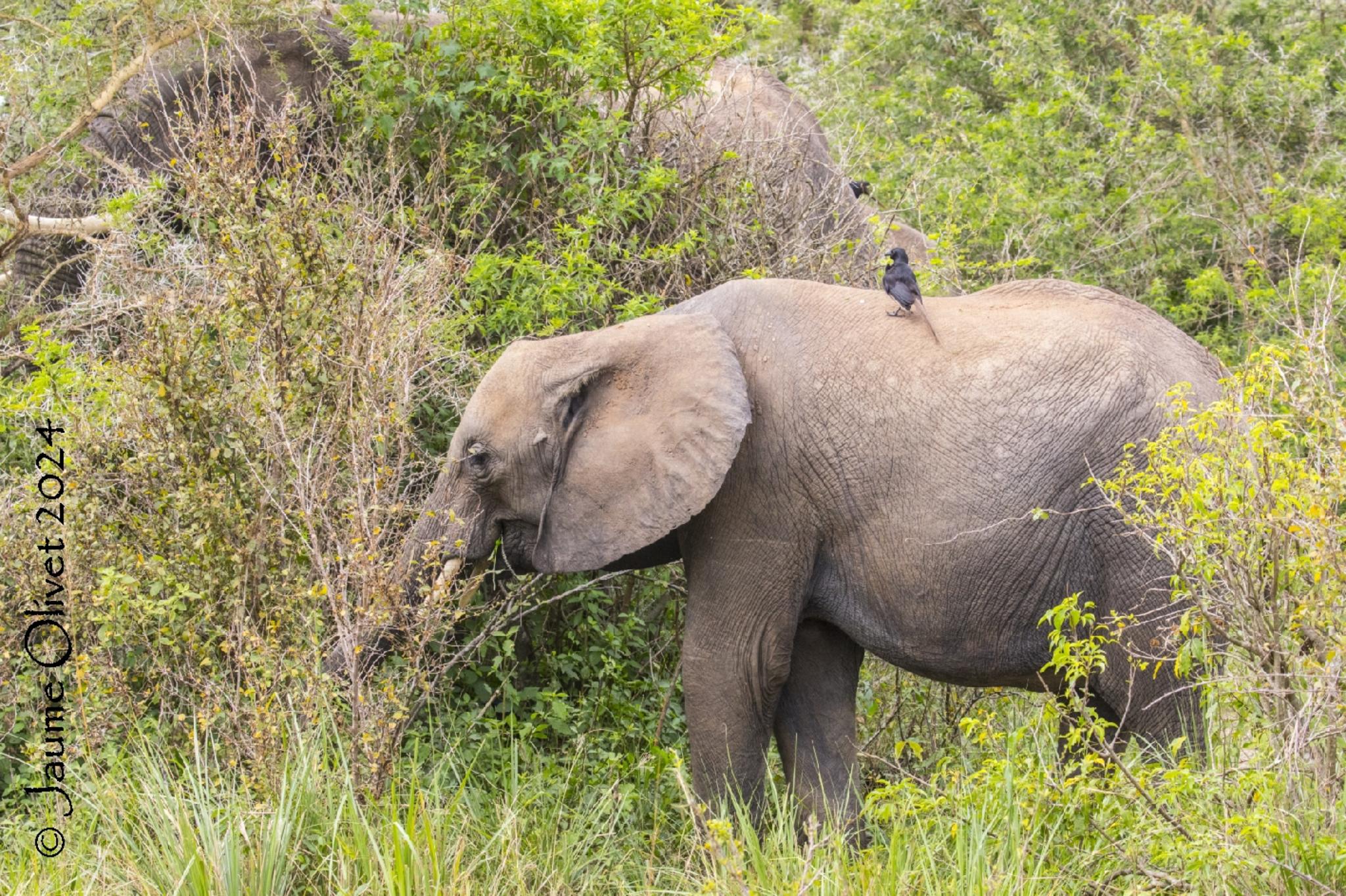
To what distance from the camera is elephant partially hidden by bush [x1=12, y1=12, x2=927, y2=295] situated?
26.0ft

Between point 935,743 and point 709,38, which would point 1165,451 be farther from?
point 709,38

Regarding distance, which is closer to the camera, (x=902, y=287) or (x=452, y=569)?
(x=452, y=569)

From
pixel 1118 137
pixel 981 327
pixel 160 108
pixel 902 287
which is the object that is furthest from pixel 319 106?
pixel 1118 137

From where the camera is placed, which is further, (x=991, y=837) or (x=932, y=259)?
(x=932, y=259)

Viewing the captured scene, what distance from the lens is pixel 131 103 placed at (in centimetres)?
886

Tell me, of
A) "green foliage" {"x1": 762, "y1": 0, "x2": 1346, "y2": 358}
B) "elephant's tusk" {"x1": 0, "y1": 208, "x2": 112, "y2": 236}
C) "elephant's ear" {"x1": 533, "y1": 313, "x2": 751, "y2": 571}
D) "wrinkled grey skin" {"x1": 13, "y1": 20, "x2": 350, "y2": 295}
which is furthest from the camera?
"green foliage" {"x1": 762, "y1": 0, "x2": 1346, "y2": 358}

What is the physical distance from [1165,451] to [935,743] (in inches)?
97.3

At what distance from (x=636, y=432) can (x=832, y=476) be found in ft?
2.23

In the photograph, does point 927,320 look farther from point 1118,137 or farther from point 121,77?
point 1118,137

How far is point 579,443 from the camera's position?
5852 millimetres

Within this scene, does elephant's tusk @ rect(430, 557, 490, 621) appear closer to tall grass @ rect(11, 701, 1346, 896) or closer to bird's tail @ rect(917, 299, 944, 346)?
tall grass @ rect(11, 701, 1346, 896)

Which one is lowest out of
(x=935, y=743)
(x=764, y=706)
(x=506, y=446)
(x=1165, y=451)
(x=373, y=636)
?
(x=935, y=743)

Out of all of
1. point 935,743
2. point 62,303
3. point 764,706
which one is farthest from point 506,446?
point 62,303

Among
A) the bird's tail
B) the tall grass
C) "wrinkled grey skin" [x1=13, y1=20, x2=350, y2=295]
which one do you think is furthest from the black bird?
"wrinkled grey skin" [x1=13, y1=20, x2=350, y2=295]
